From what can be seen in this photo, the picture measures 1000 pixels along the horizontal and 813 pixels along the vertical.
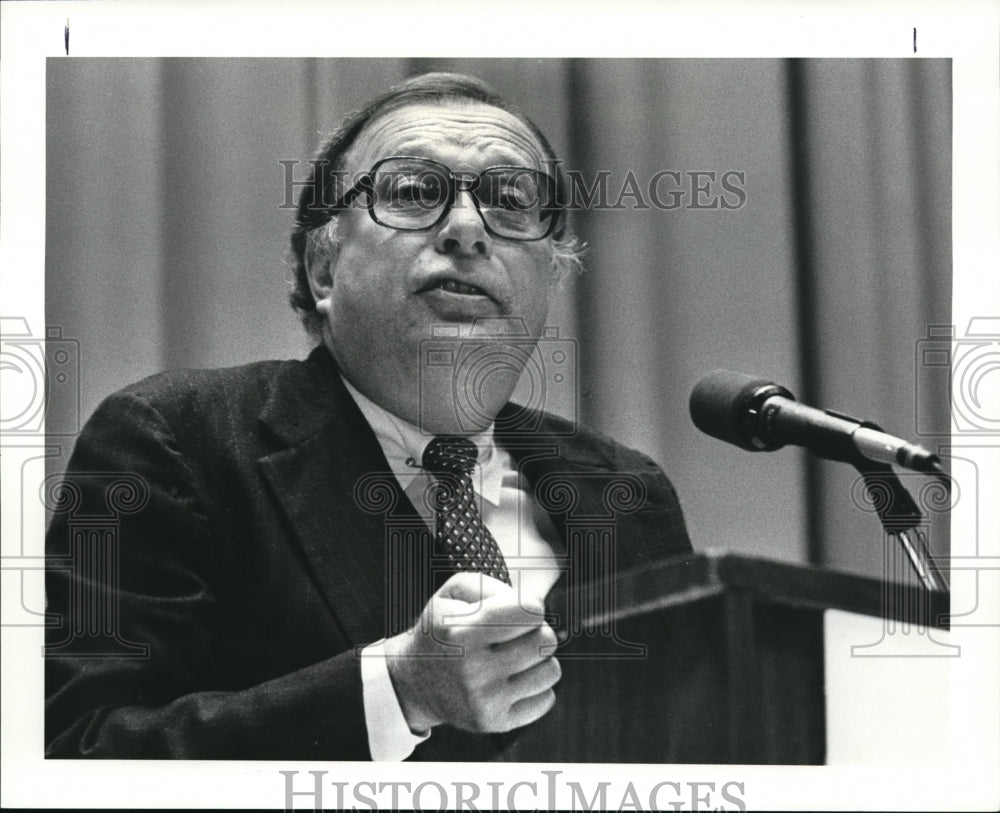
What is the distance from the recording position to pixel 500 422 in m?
3.54

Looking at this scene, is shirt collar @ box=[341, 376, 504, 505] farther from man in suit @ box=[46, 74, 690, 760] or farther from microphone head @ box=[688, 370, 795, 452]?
microphone head @ box=[688, 370, 795, 452]

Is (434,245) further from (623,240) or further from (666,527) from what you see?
(666,527)

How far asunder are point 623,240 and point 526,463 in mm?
624

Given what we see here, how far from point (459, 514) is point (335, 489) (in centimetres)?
32

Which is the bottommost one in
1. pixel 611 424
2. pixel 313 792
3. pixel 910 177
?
pixel 313 792

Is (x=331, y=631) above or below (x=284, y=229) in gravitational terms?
below

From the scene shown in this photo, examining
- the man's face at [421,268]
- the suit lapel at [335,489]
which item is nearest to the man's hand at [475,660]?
the suit lapel at [335,489]

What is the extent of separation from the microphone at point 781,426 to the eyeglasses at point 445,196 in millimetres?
606

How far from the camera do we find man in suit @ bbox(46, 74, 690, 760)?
11.2ft

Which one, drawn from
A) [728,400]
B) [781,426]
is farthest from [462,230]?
[781,426]

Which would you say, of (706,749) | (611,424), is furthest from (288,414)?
(706,749)

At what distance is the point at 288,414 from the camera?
3.50m

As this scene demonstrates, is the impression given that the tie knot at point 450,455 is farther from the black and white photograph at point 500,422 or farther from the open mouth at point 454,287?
the open mouth at point 454,287

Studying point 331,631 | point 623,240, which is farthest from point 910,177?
point 331,631
